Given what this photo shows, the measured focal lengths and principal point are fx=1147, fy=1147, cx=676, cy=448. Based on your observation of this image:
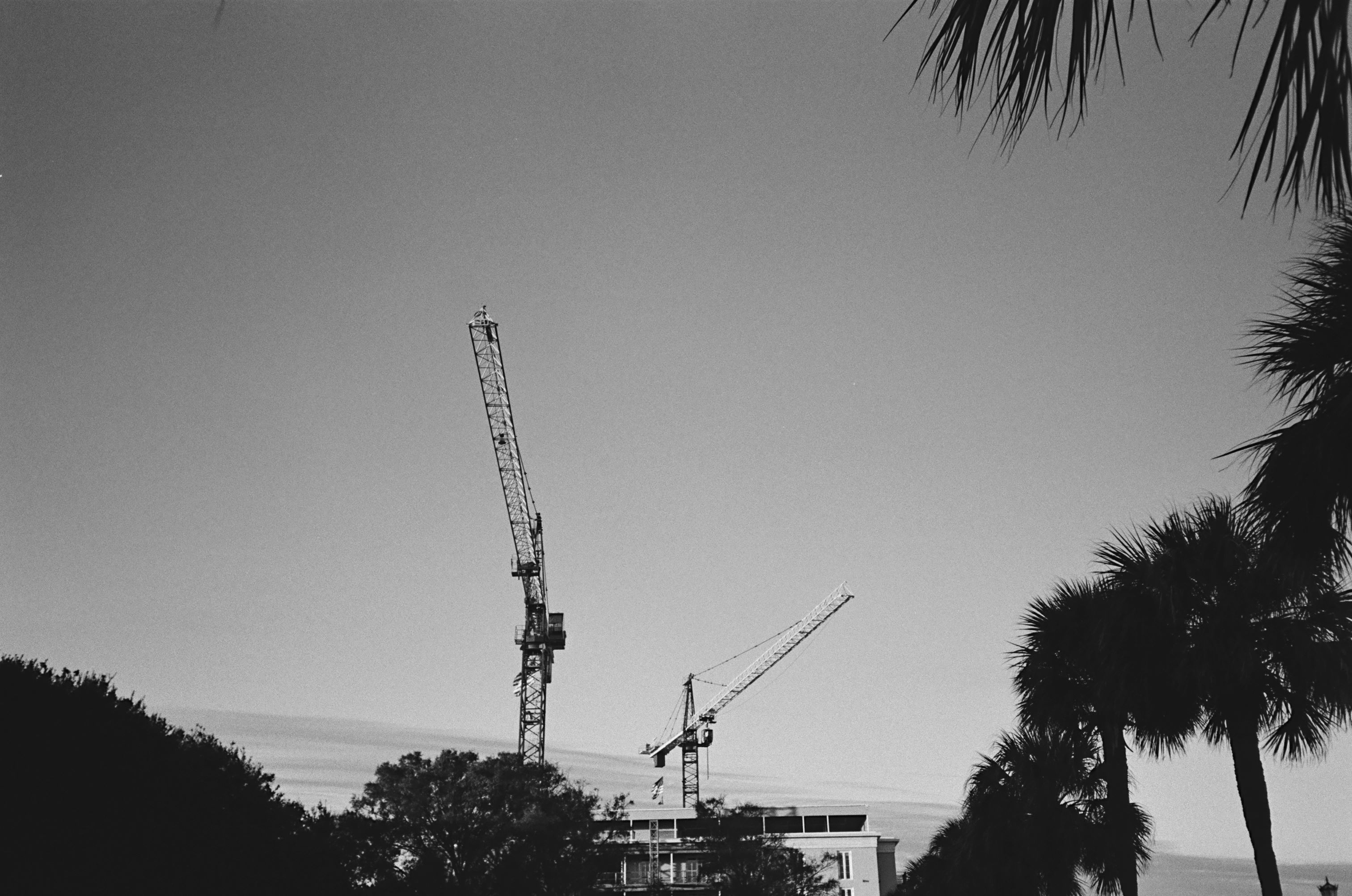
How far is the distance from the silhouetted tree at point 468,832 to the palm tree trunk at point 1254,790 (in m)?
41.6

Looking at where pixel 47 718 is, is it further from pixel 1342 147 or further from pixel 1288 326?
pixel 1342 147

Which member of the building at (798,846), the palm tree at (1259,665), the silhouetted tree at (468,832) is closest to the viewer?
the palm tree at (1259,665)

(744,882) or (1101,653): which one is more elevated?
(1101,653)

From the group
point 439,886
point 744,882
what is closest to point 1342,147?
point 439,886

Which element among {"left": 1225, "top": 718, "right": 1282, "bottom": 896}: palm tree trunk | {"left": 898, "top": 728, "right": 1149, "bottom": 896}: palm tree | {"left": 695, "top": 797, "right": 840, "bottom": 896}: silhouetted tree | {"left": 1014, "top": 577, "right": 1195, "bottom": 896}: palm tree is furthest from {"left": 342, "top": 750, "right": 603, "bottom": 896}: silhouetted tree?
{"left": 1225, "top": 718, "right": 1282, "bottom": 896}: palm tree trunk

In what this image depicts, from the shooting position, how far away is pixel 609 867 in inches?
2317

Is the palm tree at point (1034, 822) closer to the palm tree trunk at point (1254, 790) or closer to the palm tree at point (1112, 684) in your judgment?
the palm tree at point (1112, 684)

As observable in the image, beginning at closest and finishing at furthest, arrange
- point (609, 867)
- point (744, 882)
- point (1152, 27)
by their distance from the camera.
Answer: point (1152, 27) < point (609, 867) < point (744, 882)

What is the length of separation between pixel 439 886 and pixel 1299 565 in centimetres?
4812

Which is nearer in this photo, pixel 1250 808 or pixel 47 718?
pixel 1250 808

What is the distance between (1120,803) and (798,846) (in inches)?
3746

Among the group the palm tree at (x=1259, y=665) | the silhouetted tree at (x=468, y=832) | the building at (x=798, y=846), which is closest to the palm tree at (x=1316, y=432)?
the palm tree at (x=1259, y=665)

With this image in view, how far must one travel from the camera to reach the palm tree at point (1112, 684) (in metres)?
15.8

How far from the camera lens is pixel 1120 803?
2098 cm
